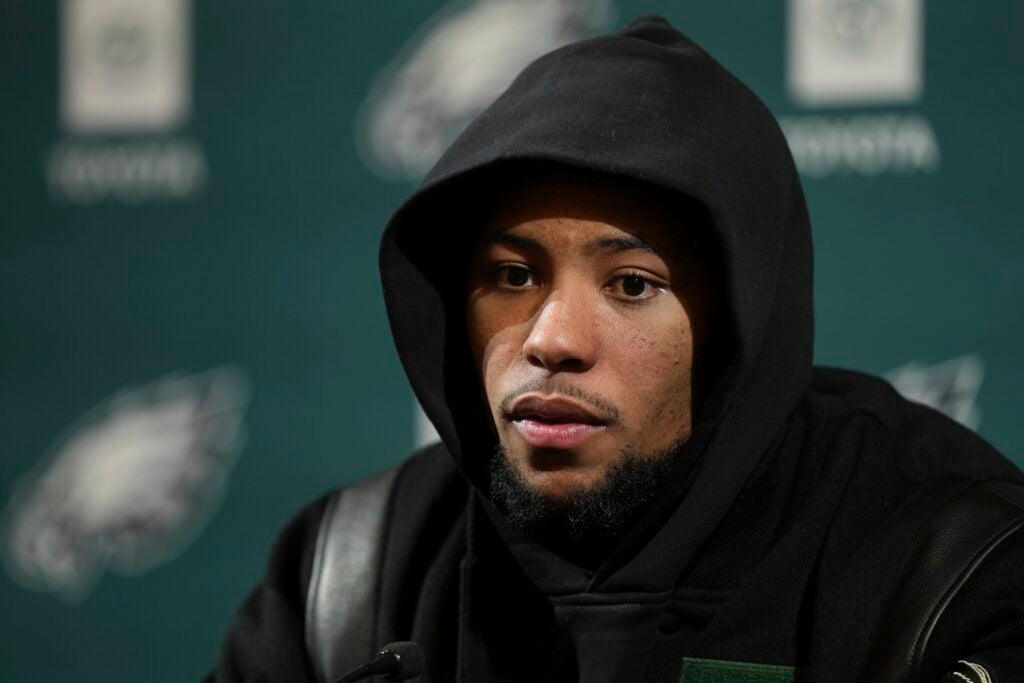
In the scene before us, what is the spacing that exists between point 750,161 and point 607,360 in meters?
0.21

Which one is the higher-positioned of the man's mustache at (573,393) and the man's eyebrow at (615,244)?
the man's eyebrow at (615,244)

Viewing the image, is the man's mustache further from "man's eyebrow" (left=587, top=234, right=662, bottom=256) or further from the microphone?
the microphone

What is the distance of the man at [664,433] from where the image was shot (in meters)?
1.12

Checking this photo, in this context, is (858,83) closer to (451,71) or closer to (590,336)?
(451,71)

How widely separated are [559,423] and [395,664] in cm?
23

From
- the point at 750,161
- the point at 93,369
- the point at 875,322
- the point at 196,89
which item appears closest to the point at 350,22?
the point at 196,89

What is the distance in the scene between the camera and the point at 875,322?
72.0 inches

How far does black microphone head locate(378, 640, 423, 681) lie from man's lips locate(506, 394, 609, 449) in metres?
0.19

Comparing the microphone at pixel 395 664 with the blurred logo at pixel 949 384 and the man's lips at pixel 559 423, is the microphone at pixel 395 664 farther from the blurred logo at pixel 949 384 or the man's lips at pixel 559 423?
the blurred logo at pixel 949 384

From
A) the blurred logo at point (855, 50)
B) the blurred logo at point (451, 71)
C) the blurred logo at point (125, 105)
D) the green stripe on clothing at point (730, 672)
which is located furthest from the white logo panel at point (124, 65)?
the green stripe on clothing at point (730, 672)

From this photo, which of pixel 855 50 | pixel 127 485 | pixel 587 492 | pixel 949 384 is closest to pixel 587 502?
pixel 587 492

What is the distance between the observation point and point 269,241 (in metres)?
2.10

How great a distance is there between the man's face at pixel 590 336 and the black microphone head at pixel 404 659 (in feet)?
0.54

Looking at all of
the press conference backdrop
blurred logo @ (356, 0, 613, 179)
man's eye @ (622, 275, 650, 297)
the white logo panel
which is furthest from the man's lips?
the white logo panel
